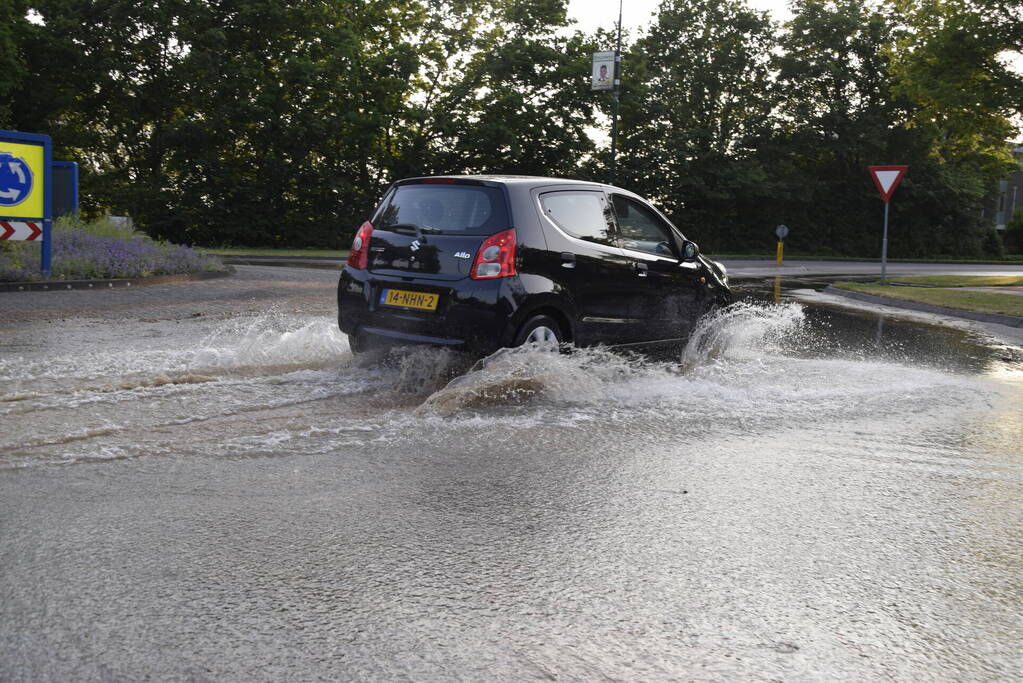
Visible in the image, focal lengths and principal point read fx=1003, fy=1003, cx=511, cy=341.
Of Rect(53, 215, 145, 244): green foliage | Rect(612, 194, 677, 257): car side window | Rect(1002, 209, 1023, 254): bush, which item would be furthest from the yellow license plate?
Rect(1002, 209, 1023, 254): bush

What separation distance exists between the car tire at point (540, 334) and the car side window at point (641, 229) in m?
→ 1.21

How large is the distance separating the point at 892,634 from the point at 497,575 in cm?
135

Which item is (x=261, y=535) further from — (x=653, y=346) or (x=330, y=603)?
(x=653, y=346)

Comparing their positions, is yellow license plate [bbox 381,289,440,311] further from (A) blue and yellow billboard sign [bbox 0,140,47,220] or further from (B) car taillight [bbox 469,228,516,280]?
(A) blue and yellow billboard sign [bbox 0,140,47,220]

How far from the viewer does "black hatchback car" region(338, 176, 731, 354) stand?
7.09m

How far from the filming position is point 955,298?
17.9 meters

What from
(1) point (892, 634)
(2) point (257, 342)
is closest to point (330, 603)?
(1) point (892, 634)

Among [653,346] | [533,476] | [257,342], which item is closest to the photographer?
[533,476]

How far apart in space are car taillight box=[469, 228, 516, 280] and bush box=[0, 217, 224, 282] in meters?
10.5

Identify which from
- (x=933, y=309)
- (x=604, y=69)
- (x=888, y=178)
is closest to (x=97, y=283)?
(x=933, y=309)

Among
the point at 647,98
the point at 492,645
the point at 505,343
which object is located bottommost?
the point at 492,645

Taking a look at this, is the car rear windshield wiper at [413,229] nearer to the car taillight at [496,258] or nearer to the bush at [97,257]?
the car taillight at [496,258]

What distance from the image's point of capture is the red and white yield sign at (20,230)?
47.4 feet

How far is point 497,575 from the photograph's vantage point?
12.0ft
